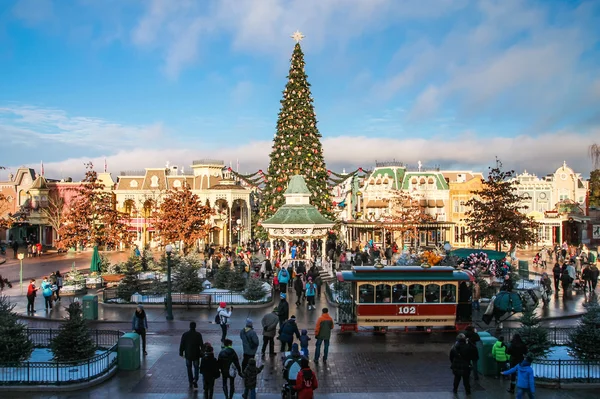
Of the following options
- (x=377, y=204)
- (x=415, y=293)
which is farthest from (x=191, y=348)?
(x=377, y=204)

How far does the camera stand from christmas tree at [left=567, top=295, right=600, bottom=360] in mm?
15008

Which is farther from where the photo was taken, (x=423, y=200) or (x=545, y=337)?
(x=423, y=200)

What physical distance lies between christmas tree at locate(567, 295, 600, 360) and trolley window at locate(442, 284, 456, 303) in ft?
14.6

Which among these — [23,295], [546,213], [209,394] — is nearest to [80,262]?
[23,295]

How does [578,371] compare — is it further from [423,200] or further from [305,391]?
[423,200]

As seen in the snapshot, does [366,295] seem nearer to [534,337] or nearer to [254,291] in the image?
[534,337]

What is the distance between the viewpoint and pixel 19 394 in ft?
44.6

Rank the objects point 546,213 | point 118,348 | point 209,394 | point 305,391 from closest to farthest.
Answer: point 305,391 → point 209,394 → point 118,348 → point 546,213

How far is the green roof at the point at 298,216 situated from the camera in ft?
119

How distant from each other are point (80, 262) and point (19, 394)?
3540 centimetres

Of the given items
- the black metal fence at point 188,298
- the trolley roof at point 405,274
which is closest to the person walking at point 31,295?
the black metal fence at point 188,298

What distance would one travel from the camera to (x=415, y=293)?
19266 millimetres

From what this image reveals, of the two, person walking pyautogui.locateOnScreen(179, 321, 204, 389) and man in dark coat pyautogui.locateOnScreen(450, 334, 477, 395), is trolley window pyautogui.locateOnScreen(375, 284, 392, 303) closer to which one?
man in dark coat pyautogui.locateOnScreen(450, 334, 477, 395)

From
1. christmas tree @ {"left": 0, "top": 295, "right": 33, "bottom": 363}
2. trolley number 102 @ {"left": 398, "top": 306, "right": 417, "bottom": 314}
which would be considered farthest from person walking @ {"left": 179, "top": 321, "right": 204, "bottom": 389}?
trolley number 102 @ {"left": 398, "top": 306, "right": 417, "bottom": 314}
